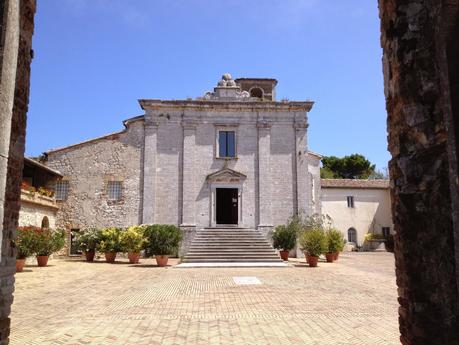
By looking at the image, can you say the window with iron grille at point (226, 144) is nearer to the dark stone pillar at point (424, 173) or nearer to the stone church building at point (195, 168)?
the stone church building at point (195, 168)

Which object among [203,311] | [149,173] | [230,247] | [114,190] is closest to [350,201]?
[230,247]

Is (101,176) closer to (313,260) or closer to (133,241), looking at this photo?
(133,241)

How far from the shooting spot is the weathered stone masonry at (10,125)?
3.88 metres

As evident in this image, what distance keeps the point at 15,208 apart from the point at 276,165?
70.8 feet

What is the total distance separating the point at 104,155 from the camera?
24.8 m

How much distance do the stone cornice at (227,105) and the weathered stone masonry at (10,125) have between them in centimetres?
2100

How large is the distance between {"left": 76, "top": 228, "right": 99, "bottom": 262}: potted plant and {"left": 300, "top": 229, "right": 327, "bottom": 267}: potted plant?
439 inches

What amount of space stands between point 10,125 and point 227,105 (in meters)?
21.9

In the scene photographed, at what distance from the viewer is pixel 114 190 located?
80.6 feet

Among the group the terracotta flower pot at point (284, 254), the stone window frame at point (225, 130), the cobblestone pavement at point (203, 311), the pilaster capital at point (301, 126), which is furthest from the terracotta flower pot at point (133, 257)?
the pilaster capital at point (301, 126)

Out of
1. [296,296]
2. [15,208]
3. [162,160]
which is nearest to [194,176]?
[162,160]

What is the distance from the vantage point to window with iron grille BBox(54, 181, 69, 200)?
2431 centimetres

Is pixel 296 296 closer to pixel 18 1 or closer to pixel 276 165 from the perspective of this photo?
pixel 18 1

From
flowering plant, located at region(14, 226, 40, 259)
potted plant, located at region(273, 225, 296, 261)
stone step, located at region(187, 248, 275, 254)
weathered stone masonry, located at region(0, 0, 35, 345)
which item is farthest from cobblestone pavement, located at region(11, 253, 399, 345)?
potted plant, located at region(273, 225, 296, 261)
